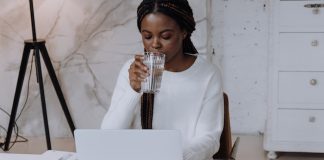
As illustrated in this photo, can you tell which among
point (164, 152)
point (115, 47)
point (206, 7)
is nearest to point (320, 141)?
point (206, 7)

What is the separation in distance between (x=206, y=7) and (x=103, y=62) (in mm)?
743

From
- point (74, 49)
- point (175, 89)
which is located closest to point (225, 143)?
point (175, 89)

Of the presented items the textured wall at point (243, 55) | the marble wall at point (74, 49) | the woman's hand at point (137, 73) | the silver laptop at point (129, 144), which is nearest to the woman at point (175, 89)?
the woman's hand at point (137, 73)

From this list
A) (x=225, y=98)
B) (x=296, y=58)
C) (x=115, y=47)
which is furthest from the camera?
(x=115, y=47)

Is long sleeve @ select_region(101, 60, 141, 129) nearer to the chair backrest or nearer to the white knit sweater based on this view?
Result: the white knit sweater

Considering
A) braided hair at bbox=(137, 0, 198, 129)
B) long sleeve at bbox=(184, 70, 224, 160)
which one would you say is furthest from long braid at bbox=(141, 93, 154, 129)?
long sleeve at bbox=(184, 70, 224, 160)

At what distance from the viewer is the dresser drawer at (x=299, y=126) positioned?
2.67 meters

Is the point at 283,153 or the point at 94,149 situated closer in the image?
the point at 94,149

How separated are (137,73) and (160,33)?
156mm

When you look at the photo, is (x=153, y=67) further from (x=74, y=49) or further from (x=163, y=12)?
(x=74, y=49)

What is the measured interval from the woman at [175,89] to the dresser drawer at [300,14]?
1208 mm

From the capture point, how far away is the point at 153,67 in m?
1.25

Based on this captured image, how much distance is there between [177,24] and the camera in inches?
55.2

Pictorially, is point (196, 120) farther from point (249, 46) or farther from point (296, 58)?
point (249, 46)
